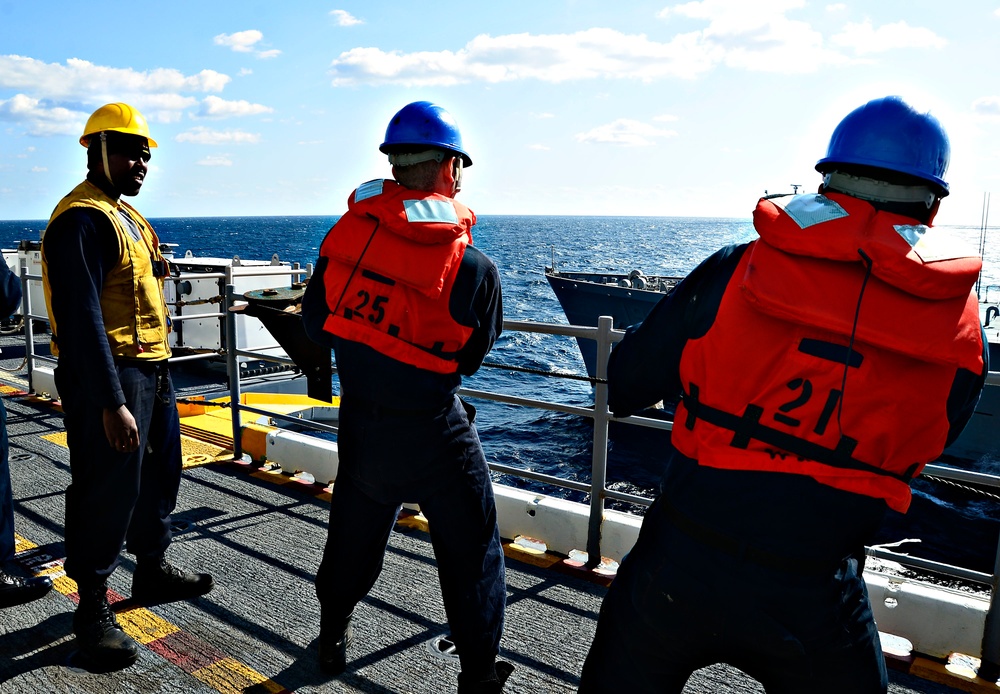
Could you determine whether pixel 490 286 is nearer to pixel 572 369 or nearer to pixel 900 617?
pixel 900 617

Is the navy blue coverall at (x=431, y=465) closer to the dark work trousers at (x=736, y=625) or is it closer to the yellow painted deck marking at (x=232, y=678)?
the yellow painted deck marking at (x=232, y=678)

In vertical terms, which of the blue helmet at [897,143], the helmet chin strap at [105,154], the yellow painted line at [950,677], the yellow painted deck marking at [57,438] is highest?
the helmet chin strap at [105,154]

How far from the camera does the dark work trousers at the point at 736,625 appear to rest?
62.5 inches

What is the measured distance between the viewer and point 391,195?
2.61 m

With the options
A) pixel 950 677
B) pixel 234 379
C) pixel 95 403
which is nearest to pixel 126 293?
pixel 95 403

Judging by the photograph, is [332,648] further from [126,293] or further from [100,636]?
[126,293]

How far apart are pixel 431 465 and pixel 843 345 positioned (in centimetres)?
154

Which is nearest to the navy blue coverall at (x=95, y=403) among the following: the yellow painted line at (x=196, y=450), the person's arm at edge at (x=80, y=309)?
the person's arm at edge at (x=80, y=309)

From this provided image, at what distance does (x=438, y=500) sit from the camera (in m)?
2.72

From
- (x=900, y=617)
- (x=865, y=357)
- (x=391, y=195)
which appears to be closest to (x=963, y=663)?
(x=900, y=617)

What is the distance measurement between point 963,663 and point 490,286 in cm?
254

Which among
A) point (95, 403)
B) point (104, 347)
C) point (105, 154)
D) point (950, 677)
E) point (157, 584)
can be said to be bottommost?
point (950, 677)

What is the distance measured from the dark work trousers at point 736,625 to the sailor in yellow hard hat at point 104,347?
85.4 inches

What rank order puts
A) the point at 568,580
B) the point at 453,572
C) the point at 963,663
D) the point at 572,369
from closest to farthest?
the point at 453,572
the point at 963,663
the point at 568,580
the point at 572,369
